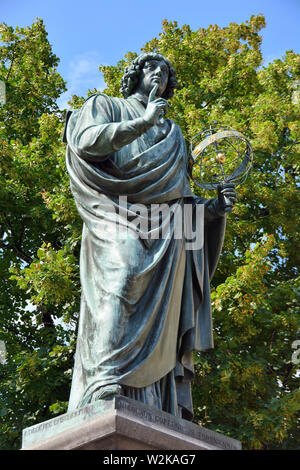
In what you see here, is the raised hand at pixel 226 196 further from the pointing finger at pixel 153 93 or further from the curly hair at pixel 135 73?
the curly hair at pixel 135 73

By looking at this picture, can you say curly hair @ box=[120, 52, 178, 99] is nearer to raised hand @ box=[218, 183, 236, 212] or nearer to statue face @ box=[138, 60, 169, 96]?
statue face @ box=[138, 60, 169, 96]

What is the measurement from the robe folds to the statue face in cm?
34

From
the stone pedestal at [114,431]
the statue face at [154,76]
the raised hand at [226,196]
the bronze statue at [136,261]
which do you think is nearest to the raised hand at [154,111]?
the bronze statue at [136,261]

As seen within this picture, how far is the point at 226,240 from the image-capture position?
1431 centimetres

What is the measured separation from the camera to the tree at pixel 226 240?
12641mm

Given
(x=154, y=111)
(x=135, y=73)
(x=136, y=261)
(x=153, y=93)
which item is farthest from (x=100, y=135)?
(x=135, y=73)

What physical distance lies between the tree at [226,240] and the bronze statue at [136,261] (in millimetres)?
5795

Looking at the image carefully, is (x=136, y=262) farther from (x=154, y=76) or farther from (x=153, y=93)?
(x=154, y=76)

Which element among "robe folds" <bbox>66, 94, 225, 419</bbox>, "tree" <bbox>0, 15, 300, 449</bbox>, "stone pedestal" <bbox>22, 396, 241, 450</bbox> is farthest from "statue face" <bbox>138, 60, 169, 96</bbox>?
"tree" <bbox>0, 15, 300, 449</bbox>

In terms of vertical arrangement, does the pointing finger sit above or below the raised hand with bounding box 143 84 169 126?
above

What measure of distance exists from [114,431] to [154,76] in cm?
334

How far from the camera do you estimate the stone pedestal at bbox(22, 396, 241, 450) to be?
466cm

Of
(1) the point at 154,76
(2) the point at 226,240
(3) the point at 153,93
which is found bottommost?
(3) the point at 153,93

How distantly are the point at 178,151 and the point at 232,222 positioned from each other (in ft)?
27.6
